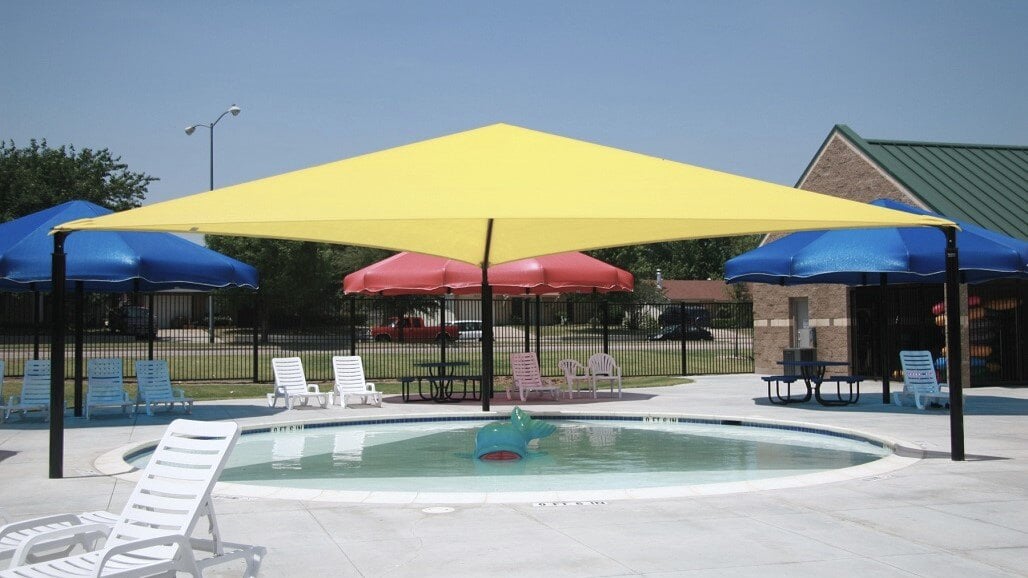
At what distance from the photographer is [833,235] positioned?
16.2 meters

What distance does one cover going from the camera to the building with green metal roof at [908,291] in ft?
71.5

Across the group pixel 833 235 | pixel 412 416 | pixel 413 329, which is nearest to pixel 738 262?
pixel 833 235

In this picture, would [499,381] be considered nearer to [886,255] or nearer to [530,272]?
[530,272]

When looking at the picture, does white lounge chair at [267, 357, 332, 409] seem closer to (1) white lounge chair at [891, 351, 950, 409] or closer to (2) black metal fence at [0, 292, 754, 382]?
(2) black metal fence at [0, 292, 754, 382]

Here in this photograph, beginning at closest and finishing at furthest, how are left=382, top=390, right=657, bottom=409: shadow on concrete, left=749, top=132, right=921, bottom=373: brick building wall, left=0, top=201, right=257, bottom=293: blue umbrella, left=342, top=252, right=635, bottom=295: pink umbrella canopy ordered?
left=0, top=201, right=257, bottom=293: blue umbrella < left=342, top=252, right=635, bottom=295: pink umbrella canopy < left=382, top=390, right=657, bottom=409: shadow on concrete < left=749, top=132, right=921, bottom=373: brick building wall

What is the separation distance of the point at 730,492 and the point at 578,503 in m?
1.40

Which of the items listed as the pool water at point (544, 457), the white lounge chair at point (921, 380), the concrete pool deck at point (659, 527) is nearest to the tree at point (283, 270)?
the pool water at point (544, 457)

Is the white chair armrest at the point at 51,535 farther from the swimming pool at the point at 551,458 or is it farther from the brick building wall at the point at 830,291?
the brick building wall at the point at 830,291

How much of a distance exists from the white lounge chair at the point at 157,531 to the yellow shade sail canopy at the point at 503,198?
3.74 m

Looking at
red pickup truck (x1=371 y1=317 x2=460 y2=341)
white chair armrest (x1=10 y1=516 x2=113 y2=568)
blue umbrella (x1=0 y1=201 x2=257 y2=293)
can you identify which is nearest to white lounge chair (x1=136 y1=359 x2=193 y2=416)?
blue umbrella (x1=0 y1=201 x2=257 y2=293)

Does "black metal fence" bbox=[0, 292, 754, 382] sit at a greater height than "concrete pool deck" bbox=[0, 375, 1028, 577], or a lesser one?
greater

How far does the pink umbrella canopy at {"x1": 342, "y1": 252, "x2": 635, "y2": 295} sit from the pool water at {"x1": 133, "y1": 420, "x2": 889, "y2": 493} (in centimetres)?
309

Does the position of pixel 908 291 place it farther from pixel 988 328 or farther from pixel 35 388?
pixel 35 388

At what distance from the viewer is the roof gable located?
71.5 ft
